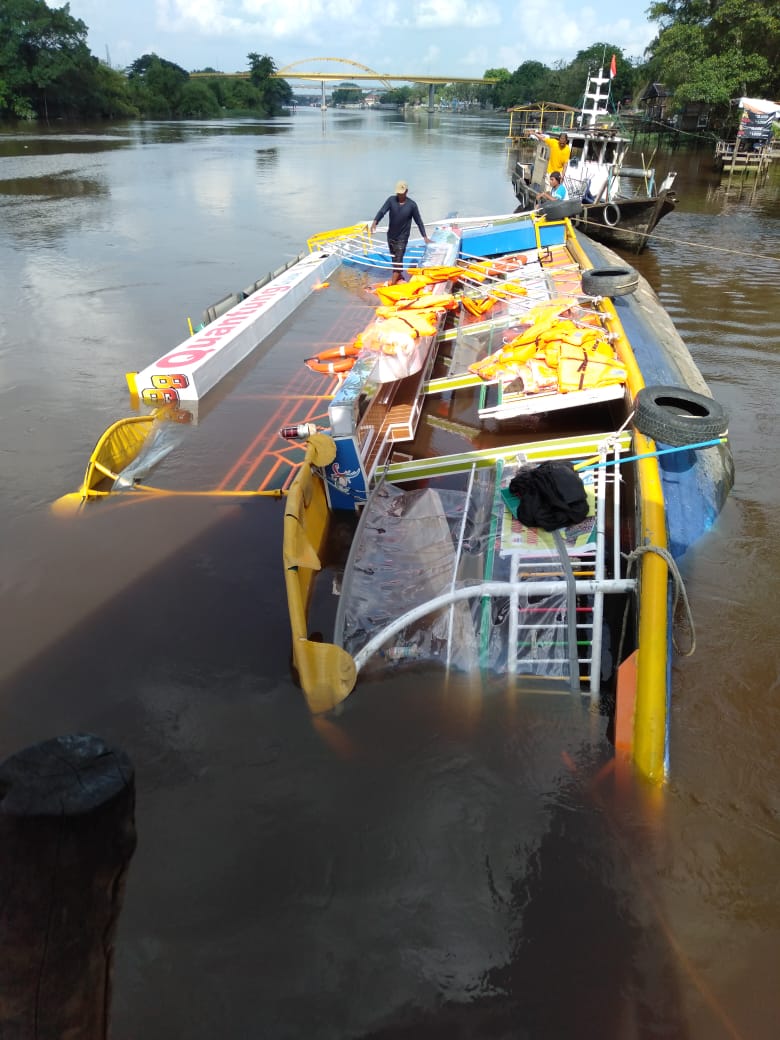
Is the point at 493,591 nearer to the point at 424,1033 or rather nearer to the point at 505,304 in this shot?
the point at 424,1033

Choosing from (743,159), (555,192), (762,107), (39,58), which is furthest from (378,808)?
(39,58)

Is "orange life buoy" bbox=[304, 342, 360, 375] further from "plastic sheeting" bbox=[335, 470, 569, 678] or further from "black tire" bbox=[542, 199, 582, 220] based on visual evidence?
"black tire" bbox=[542, 199, 582, 220]

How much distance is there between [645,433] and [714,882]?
381cm

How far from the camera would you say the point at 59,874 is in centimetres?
123

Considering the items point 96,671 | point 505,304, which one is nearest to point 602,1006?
point 96,671

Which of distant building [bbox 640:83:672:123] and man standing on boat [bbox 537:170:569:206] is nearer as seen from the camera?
man standing on boat [bbox 537:170:569:206]

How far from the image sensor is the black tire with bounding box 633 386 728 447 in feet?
18.6

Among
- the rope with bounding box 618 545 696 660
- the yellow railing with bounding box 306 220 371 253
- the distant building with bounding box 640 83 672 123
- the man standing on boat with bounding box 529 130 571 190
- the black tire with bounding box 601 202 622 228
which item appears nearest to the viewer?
the rope with bounding box 618 545 696 660

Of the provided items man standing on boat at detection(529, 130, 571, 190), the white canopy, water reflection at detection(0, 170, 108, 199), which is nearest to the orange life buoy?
man standing on boat at detection(529, 130, 571, 190)

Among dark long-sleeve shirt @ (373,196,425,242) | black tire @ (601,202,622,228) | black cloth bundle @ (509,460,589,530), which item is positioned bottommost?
black cloth bundle @ (509,460,589,530)

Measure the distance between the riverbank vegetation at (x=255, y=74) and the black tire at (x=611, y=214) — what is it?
13.1 metres

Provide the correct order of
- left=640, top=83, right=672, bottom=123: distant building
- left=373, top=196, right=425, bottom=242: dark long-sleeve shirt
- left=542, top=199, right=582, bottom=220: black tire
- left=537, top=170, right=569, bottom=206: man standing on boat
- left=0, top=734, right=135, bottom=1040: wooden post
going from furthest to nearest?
left=640, top=83, right=672, bottom=123: distant building < left=537, top=170, right=569, bottom=206: man standing on boat < left=542, top=199, right=582, bottom=220: black tire < left=373, top=196, right=425, bottom=242: dark long-sleeve shirt < left=0, top=734, right=135, bottom=1040: wooden post

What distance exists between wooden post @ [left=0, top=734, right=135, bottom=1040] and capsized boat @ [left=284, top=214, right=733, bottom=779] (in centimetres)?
297

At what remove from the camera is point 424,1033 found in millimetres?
A: 2896
